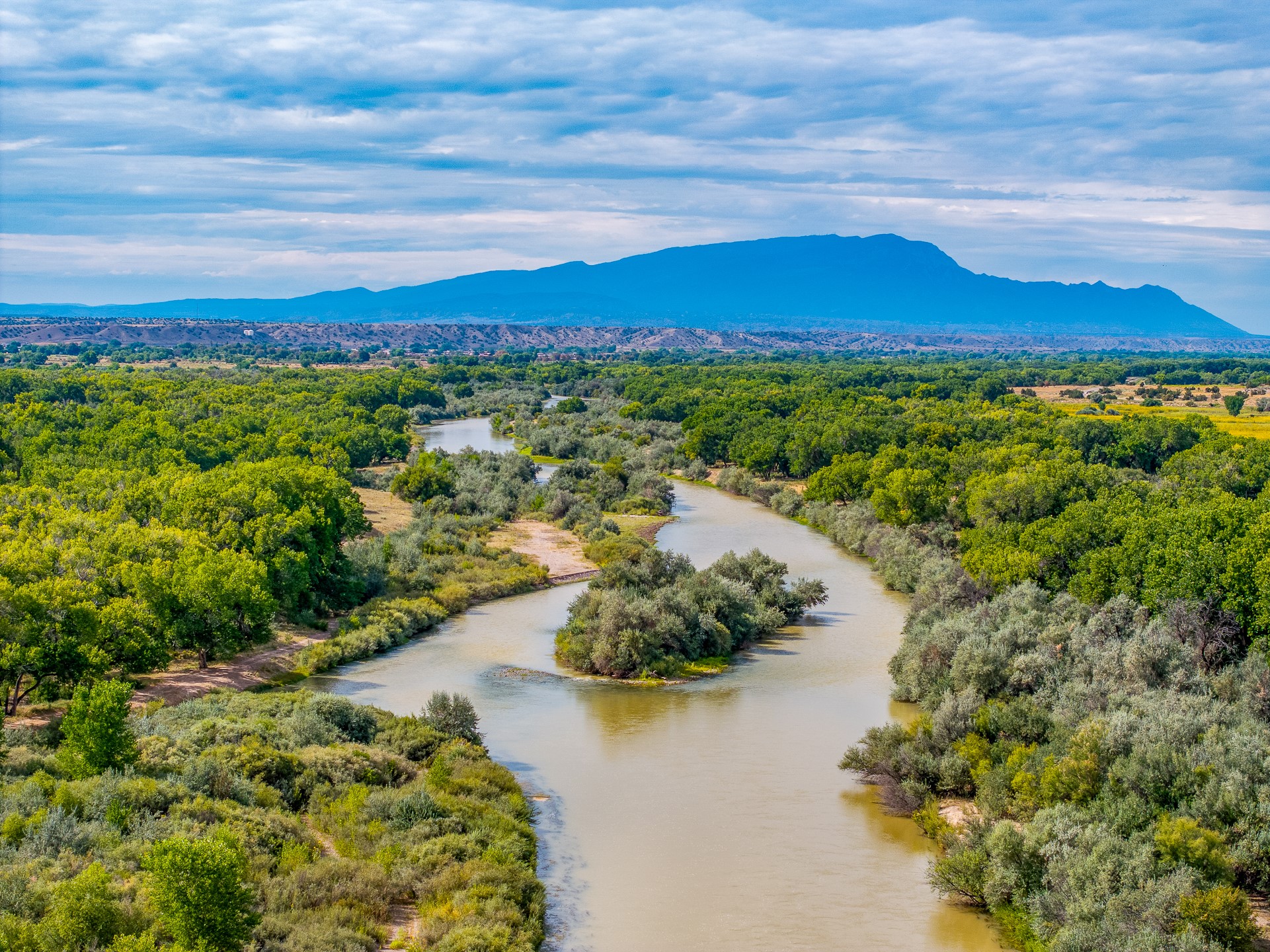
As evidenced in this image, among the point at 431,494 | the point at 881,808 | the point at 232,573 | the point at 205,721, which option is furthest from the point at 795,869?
the point at 431,494

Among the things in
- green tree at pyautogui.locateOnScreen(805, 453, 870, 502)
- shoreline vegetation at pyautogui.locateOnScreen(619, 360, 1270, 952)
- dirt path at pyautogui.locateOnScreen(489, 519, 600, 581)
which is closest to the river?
shoreline vegetation at pyautogui.locateOnScreen(619, 360, 1270, 952)

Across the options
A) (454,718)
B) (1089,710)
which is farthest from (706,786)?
(1089,710)

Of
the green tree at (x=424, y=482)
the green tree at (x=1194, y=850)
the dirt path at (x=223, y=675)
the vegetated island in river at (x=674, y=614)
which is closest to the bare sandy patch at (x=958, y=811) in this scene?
the green tree at (x=1194, y=850)

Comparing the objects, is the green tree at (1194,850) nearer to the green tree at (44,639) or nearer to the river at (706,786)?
the river at (706,786)

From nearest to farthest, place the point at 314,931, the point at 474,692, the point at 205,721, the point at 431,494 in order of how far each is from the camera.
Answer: the point at 314,931
the point at 205,721
the point at 474,692
the point at 431,494

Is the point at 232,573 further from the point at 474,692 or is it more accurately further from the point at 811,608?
the point at 811,608

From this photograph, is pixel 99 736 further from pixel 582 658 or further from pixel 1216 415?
pixel 1216 415
